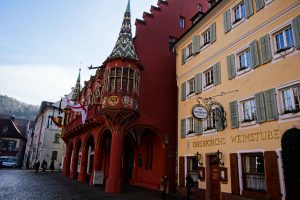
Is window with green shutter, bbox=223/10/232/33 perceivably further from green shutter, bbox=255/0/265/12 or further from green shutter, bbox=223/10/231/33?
green shutter, bbox=255/0/265/12

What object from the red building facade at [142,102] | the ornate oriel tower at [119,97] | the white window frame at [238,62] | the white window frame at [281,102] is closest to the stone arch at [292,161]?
the white window frame at [281,102]

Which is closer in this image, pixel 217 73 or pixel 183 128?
pixel 217 73

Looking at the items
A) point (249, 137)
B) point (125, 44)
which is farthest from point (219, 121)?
point (125, 44)

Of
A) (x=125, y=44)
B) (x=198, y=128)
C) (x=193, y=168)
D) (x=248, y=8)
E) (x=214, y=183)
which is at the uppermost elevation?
(x=125, y=44)

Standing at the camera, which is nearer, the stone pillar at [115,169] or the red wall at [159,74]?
the stone pillar at [115,169]

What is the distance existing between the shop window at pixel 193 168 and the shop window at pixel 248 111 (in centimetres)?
535

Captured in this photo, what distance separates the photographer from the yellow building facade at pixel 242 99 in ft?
39.4

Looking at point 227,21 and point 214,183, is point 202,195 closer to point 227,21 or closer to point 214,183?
point 214,183

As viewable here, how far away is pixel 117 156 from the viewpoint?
19.5m

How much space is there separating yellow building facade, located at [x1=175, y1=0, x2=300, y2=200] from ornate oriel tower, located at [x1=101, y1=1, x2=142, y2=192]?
4255 millimetres

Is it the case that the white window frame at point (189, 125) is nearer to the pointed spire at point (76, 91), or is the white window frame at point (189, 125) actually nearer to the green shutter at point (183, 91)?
the green shutter at point (183, 91)

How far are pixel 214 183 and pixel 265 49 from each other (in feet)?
26.4

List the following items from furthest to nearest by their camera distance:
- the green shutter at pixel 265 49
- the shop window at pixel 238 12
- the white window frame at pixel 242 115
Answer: the shop window at pixel 238 12 → the white window frame at pixel 242 115 → the green shutter at pixel 265 49

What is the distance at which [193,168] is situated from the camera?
719 inches
